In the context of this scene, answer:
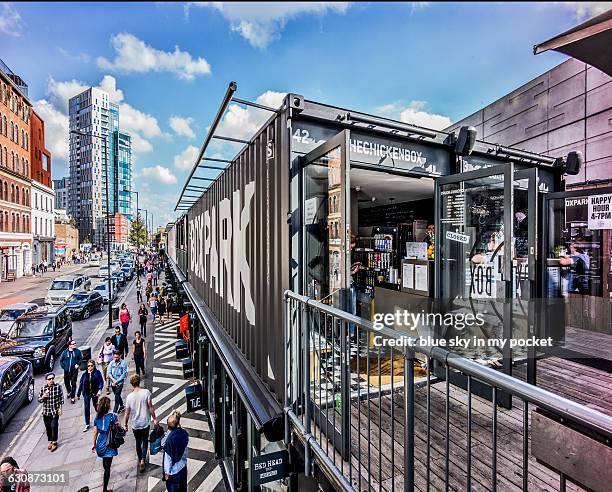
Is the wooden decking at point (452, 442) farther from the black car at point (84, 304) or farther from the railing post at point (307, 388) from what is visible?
the black car at point (84, 304)

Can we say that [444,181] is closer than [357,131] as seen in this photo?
No

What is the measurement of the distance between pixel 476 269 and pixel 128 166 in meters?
101

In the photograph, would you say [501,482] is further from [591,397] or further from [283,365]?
[591,397]

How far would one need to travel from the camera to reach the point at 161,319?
1877 cm

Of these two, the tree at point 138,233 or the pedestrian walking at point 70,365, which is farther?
the tree at point 138,233

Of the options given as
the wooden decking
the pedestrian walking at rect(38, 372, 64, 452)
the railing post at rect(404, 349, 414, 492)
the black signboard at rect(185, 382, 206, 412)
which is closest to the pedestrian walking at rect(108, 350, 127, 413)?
the pedestrian walking at rect(38, 372, 64, 452)

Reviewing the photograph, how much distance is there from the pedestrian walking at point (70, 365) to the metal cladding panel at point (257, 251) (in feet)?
18.8

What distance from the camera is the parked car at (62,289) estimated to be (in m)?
18.1

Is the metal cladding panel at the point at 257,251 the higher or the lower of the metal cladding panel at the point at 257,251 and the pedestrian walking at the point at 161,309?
the higher

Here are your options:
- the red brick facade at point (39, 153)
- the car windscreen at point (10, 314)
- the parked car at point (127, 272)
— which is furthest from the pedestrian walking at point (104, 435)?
the red brick facade at point (39, 153)

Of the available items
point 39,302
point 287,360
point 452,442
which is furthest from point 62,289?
point 452,442

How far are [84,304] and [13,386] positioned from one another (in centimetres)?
1110

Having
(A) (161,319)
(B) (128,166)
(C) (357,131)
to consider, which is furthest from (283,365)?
(B) (128,166)

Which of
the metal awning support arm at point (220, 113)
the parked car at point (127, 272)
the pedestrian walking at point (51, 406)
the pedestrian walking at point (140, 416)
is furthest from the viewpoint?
the parked car at point (127, 272)
